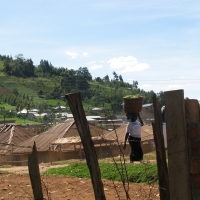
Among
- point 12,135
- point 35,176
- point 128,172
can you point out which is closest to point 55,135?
point 12,135

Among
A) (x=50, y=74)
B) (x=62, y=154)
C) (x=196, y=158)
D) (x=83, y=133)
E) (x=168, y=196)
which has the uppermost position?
(x=50, y=74)

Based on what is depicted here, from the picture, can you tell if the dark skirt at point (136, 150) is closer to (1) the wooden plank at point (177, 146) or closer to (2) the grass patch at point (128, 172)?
(2) the grass patch at point (128, 172)

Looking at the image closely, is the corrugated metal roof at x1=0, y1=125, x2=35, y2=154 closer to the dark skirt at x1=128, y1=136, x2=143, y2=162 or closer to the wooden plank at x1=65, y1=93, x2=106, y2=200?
the dark skirt at x1=128, y1=136, x2=143, y2=162

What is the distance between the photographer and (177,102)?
3186 mm

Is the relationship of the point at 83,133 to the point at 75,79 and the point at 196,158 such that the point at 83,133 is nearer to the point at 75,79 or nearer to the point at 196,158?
the point at 196,158

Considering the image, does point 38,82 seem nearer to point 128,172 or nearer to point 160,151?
point 128,172

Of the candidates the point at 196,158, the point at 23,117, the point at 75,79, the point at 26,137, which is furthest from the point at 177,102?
the point at 23,117

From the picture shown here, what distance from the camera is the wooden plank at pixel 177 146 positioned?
10.3 feet

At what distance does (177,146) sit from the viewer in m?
3.18

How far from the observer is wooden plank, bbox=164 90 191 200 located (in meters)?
3.13

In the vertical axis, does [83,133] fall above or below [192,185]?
above

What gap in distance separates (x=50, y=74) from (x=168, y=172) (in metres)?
104

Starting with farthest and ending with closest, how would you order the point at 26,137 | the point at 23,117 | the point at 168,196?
1. the point at 23,117
2. the point at 26,137
3. the point at 168,196

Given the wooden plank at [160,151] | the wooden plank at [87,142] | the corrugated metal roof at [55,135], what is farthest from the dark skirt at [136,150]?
the corrugated metal roof at [55,135]
